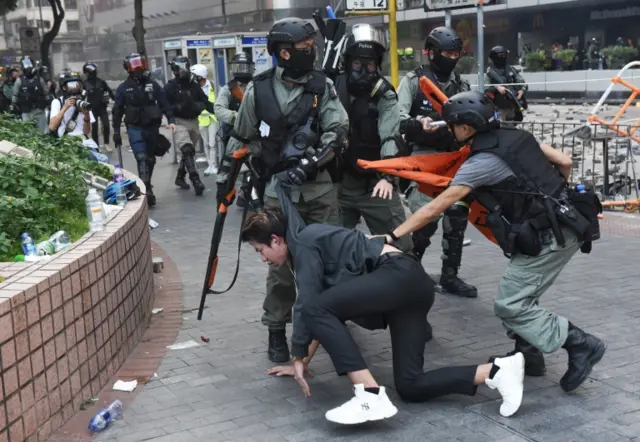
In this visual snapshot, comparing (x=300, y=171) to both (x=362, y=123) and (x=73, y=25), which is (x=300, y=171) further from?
(x=73, y=25)

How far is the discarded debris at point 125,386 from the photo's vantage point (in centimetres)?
461

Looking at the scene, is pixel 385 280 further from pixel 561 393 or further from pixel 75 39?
pixel 75 39

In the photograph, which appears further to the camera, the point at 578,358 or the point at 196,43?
the point at 196,43

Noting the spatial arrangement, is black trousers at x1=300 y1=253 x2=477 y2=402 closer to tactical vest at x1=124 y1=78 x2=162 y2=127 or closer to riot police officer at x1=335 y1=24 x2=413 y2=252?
riot police officer at x1=335 y1=24 x2=413 y2=252

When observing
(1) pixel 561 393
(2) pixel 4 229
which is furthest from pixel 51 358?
(1) pixel 561 393

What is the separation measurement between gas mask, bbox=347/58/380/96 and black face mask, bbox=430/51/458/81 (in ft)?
1.89

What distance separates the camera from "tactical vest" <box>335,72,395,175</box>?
5664 mm

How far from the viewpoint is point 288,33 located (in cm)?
492

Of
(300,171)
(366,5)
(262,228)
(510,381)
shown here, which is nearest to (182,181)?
(366,5)

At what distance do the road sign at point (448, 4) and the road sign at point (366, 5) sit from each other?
1.15m

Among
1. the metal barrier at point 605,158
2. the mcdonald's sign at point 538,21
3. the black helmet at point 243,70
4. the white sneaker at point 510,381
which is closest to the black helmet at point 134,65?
the black helmet at point 243,70

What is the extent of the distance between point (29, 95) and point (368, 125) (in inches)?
511

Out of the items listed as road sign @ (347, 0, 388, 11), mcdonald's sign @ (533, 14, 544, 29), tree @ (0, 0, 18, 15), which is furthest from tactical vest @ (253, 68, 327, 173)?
mcdonald's sign @ (533, 14, 544, 29)

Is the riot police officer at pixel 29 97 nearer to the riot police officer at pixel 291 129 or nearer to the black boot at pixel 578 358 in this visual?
the riot police officer at pixel 291 129
